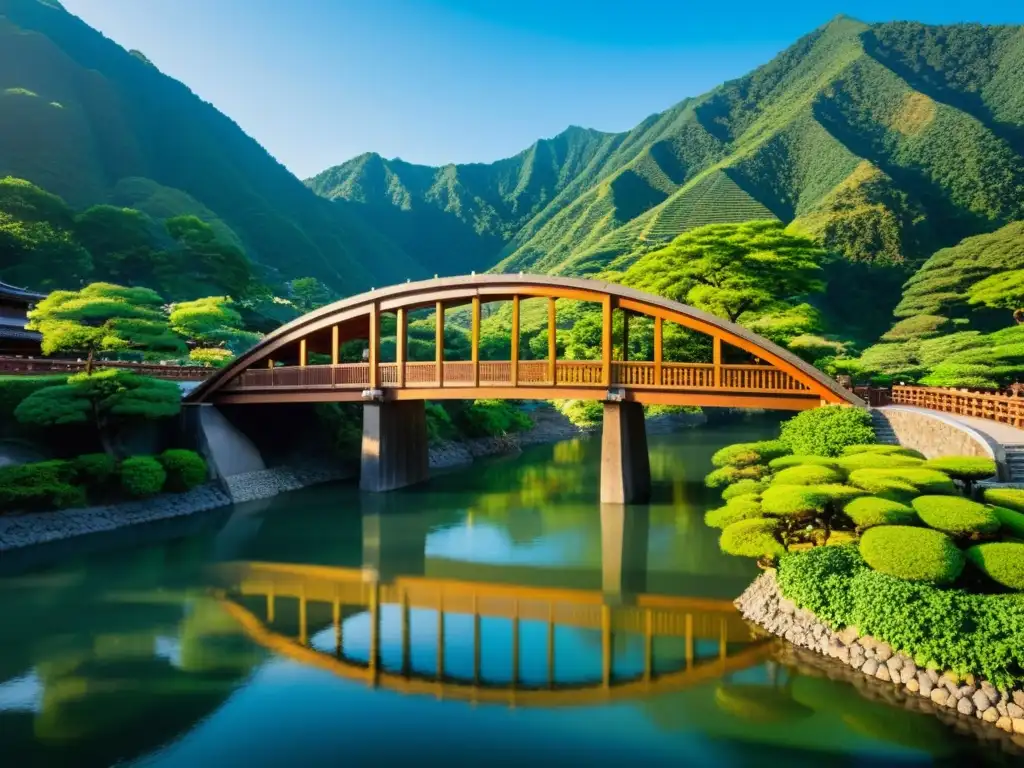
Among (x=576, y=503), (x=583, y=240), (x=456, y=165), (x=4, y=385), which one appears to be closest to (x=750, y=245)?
(x=576, y=503)

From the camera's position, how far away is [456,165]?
14000 cm

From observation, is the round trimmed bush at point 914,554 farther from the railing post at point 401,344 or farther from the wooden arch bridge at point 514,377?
the railing post at point 401,344

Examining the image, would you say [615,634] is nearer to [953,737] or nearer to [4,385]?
[953,737]

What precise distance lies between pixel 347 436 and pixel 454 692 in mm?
19531

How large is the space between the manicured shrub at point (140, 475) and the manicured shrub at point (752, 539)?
15.2 meters

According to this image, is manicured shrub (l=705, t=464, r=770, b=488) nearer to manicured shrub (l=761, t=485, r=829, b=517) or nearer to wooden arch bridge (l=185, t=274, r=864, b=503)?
wooden arch bridge (l=185, t=274, r=864, b=503)

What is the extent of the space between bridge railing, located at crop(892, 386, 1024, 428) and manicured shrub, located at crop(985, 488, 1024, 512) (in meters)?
5.18

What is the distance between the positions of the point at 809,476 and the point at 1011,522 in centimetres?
275

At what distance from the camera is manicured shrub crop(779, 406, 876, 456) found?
15.4m

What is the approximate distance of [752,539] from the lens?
34.5ft

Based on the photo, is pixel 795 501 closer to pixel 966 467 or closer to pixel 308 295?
pixel 966 467

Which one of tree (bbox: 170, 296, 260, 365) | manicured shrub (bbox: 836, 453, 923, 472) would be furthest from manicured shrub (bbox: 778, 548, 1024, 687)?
tree (bbox: 170, 296, 260, 365)

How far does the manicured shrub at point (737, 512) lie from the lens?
36.9 ft

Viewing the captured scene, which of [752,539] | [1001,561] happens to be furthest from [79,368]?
[1001,561]
